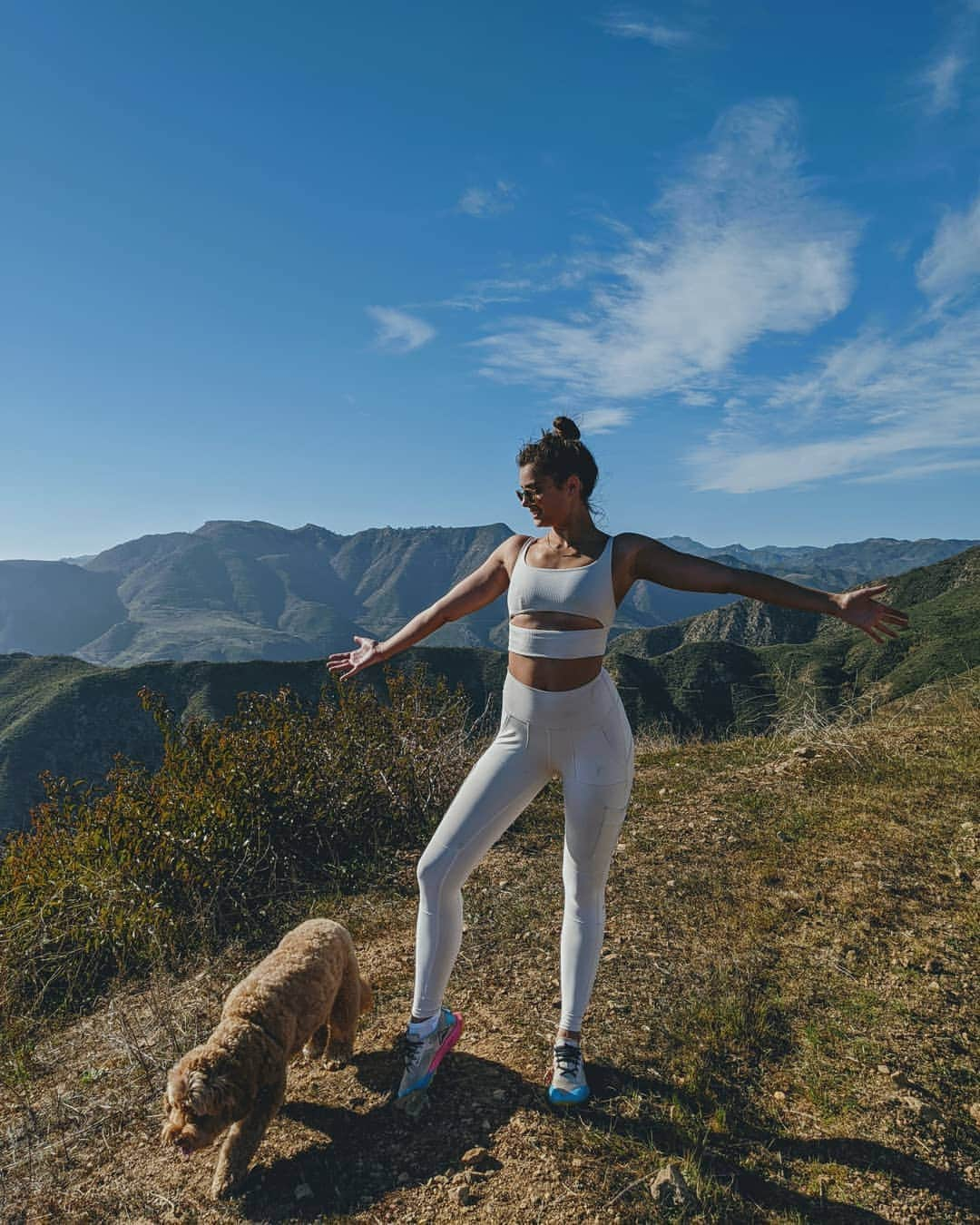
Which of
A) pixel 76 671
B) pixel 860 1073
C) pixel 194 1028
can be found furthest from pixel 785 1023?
pixel 76 671

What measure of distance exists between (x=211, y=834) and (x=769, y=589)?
13.6 ft

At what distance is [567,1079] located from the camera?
275 cm

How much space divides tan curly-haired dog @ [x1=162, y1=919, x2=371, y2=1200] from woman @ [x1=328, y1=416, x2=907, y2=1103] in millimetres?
445

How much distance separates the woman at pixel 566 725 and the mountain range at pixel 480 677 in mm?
43193

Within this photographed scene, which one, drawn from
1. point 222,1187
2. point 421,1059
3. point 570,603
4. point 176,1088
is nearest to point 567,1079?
point 421,1059

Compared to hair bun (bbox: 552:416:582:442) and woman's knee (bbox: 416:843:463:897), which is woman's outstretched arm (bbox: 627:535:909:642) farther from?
woman's knee (bbox: 416:843:463:897)

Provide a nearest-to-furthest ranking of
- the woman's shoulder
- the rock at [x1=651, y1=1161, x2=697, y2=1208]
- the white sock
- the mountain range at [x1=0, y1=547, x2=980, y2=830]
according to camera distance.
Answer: the rock at [x1=651, y1=1161, x2=697, y2=1208] → the white sock → the woman's shoulder → the mountain range at [x1=0, y1=547, x2=980, y2=830]

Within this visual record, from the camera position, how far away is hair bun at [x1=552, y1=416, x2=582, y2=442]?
9.11ft

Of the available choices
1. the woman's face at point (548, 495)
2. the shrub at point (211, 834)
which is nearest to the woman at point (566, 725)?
the woman's face at point (548, 495)

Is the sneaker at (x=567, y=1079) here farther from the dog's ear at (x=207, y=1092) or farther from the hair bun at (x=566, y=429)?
the hair bun at (x=566, y=429)

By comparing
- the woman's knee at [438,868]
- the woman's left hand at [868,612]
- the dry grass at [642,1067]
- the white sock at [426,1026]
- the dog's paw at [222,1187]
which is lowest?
the dog's paw at [222,1187]

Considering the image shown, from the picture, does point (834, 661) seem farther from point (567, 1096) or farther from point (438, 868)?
point (438, 868)

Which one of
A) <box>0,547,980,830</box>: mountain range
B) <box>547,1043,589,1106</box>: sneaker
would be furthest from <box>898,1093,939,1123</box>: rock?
<box>0,547,980,830</box>: mountain range

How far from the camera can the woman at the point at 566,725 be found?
2615 mm
